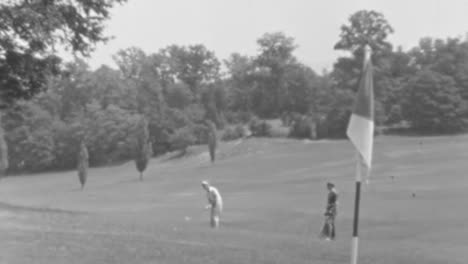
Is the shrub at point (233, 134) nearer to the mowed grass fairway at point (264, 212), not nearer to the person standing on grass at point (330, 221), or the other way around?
the mowed grass fairway at point (264, 212)

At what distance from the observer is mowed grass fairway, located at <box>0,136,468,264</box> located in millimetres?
15219

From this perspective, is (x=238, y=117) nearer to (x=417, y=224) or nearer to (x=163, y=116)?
(x=163, y=116)

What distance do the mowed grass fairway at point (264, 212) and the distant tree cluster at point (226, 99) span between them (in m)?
10.2

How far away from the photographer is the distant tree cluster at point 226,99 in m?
92.6

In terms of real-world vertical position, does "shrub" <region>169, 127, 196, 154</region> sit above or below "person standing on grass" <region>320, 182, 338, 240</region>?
above

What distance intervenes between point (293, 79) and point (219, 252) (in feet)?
340

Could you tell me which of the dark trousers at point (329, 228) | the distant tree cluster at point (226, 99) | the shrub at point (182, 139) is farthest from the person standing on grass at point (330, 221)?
the shrub at point (182, 139)

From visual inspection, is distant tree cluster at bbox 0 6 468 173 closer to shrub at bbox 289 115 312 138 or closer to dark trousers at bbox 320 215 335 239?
shrub at bbox 289 115 312 138

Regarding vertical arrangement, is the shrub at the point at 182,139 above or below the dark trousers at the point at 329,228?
above

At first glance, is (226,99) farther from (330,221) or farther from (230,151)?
(330,221)

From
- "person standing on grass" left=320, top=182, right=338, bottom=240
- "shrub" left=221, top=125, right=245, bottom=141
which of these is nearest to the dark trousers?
"person standing on grass" left=320, top=182, right=338, bottom=240

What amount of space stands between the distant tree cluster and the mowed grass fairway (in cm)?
1020

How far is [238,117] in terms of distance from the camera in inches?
4938

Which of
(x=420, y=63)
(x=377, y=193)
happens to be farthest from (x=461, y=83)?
(x=377, y=193)
